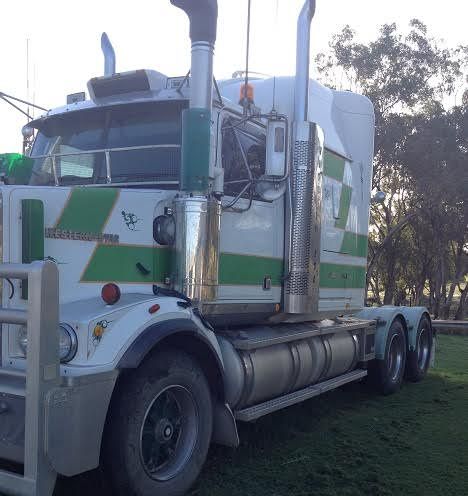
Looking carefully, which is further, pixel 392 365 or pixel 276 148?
pixel 392 365

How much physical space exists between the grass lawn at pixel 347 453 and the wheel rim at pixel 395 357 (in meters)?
0.65

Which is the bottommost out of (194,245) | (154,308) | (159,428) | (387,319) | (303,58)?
(159,428)

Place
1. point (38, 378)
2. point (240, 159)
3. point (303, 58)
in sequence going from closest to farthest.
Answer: point (38, 378)
point (240, 159)
point (303, 58)

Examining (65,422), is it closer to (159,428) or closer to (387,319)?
(159,428)

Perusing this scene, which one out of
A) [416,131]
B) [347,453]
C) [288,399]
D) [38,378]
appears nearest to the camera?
[38,378]

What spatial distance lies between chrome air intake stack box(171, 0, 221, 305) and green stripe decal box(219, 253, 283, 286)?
1.49ft

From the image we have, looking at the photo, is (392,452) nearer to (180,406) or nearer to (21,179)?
(180,406)

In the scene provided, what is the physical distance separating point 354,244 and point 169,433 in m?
3.93

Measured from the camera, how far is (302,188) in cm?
564

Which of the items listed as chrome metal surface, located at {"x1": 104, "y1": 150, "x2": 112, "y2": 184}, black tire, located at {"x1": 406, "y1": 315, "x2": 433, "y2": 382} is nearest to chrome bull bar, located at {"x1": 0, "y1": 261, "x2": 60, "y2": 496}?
chrome metal surface, located at {"x1": 104, "y1": 150, "x2": 112, "y2": 184}

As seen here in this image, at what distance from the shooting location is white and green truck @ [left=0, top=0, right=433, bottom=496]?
3.41 m

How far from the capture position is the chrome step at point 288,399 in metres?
4.89

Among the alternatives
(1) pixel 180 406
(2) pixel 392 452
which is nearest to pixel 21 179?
(1) pixel 180 406

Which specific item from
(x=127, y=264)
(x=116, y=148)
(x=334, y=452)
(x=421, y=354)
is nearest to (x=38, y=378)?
(x=127, y=264)
